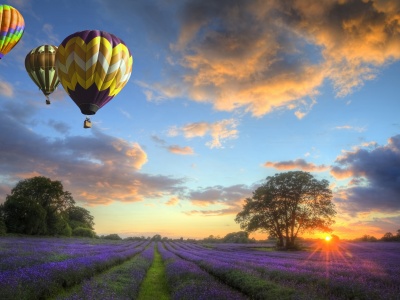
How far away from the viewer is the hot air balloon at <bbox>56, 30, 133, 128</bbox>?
14344 millimetres

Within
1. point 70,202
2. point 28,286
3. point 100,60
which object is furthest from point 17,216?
point 28,286

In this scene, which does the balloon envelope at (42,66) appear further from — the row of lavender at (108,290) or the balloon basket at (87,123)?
the row of lavender at (108,290)

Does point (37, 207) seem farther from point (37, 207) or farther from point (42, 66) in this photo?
point (42, 66)

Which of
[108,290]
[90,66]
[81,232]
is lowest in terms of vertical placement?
[108,290]

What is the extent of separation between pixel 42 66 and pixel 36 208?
40.2 meters

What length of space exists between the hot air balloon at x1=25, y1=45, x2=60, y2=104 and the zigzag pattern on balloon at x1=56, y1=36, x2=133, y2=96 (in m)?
4.45

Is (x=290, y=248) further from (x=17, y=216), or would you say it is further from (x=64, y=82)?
(x=17, y=216)

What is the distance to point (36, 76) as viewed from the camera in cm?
1920

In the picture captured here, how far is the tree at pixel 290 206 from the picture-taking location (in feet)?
129

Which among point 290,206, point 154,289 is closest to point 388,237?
point 290,206

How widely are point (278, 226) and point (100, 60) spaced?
3582cm

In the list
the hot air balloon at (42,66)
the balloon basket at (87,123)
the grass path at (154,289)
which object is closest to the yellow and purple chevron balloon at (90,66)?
the balloon basket at (87,123)

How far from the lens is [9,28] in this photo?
72.1 feet

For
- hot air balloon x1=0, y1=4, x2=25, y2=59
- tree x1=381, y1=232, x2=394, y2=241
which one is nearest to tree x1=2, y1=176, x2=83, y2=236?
hot air balloon x1=0, y1=4, x2=25, y2=59
